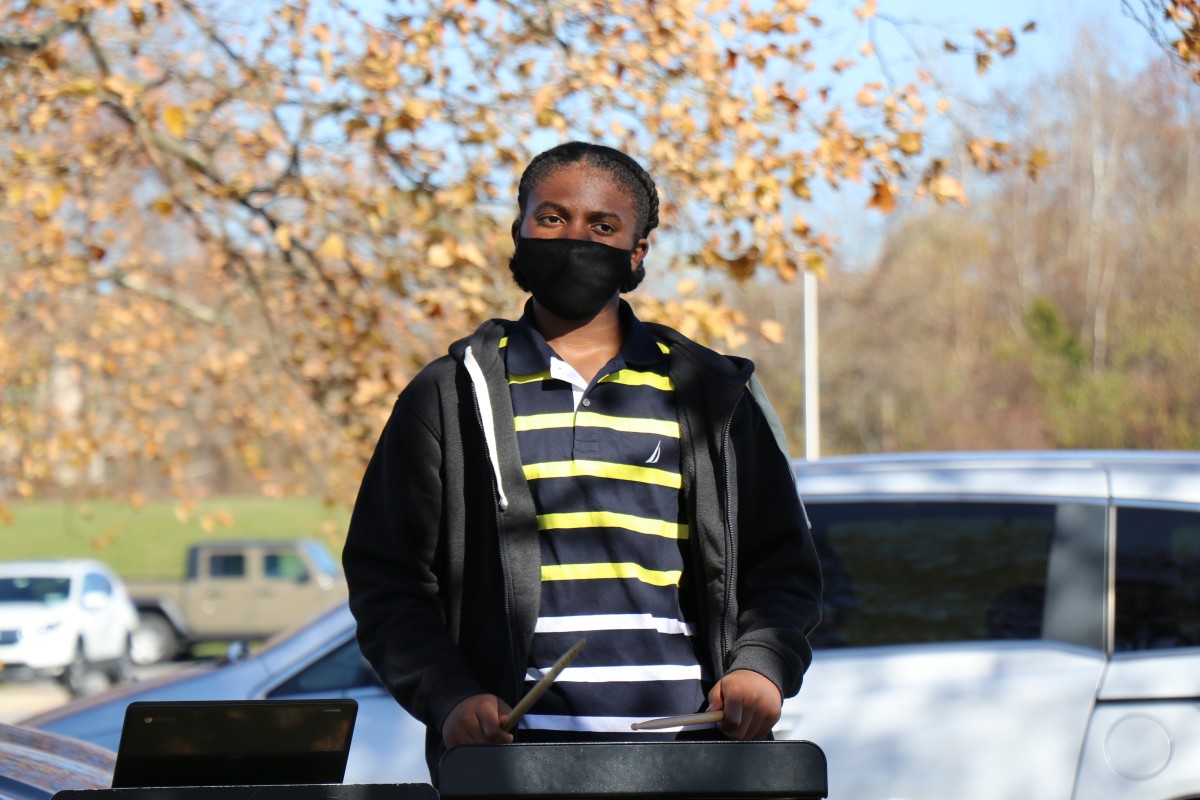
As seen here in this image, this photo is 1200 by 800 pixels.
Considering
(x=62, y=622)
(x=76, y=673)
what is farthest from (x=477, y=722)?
(x=76, y=673)

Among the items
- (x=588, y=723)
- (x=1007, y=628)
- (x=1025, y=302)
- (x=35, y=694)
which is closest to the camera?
(x=588, y=723)

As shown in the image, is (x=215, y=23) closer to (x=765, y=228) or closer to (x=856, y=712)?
(x=765, y=228)

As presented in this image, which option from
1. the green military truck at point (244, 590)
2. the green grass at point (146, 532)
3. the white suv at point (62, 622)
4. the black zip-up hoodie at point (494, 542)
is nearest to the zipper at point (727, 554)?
the black zip-up hoodie at point (494, 542)

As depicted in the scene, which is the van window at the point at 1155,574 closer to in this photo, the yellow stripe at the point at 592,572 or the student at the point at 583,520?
the student at the point at 583,520

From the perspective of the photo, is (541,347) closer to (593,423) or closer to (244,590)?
(593,423)

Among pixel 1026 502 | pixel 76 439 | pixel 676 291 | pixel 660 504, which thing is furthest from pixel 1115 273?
pixel 660 504

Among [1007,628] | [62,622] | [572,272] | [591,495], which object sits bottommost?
[62,622]

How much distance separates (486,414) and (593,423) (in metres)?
0.16

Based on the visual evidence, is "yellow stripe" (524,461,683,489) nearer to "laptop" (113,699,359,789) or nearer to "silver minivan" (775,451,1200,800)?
"laptop" (113,699,359,789)

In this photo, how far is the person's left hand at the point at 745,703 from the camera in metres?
2.12

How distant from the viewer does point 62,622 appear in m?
19.6

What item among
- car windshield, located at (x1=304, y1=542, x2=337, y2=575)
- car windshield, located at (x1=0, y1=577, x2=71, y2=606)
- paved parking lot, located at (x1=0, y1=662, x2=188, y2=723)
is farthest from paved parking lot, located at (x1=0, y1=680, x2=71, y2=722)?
car windshield, located at (x1=304, y1=542, x2=337, y2=575)

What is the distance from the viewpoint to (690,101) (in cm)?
687

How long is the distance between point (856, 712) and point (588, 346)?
211 cm
